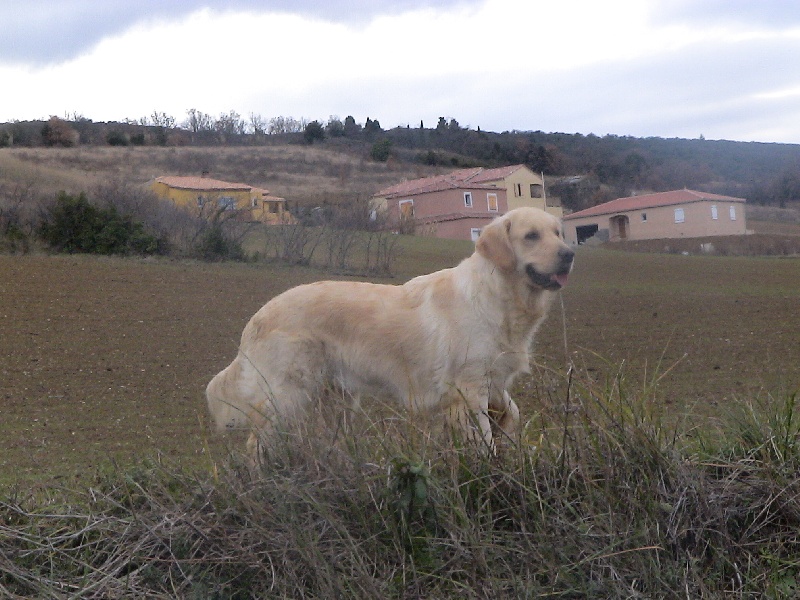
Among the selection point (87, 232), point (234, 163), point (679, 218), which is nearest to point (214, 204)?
point (87, 232)

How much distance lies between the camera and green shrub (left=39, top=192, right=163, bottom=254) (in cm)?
2891

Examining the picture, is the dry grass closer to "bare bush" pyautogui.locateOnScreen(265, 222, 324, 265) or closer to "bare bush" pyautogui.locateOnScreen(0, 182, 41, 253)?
"bare bush" pyautogui.locateOnScreen(265, 222, 324, 265)

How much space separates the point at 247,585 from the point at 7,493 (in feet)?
4.98

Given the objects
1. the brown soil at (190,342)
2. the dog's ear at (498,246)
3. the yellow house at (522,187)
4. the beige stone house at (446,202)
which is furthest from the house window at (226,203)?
the dog's ear at (498,246)

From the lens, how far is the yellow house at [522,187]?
7.66m

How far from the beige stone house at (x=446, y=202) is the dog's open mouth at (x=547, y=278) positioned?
9.74 m

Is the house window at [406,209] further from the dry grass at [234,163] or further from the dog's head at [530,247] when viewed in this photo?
the dry grass at [234,163]

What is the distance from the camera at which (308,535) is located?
3781 millimetres

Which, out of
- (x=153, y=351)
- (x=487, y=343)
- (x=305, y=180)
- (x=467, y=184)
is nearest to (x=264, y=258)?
(x=467, y=184)

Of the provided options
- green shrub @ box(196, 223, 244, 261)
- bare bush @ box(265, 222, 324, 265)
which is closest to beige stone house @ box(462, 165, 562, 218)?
bare bush @ box(265, 222, 324, 265)

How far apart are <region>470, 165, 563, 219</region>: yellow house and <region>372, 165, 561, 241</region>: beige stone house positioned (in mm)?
66

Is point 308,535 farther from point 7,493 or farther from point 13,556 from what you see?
point 7,493

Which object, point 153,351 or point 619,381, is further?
point 153,351

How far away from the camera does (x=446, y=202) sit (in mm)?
24203
